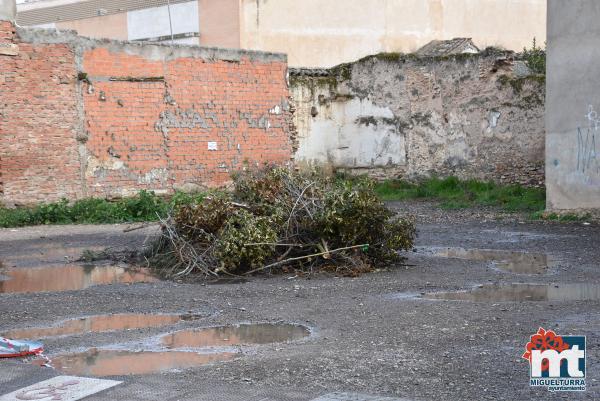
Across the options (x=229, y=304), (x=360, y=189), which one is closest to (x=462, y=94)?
(x=360, y=189)

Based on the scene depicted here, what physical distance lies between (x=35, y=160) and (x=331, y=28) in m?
15.9

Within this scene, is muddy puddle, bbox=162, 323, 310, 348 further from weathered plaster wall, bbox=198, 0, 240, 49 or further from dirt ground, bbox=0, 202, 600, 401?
weathered plaster wall, bbox=198, 0, 240, 49

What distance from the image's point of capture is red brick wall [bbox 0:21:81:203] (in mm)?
17359

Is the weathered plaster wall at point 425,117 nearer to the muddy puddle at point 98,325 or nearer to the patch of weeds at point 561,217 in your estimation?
the patch of weeds at point 561,217

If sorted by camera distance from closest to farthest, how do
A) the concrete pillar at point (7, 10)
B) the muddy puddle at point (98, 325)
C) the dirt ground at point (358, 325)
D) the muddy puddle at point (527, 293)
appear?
the dirt ground at point (358, 325) → the muddy puddle at point (98, 325) → the muddy puddle at point (527, 293) → the concrete pillar at point (7, 10)

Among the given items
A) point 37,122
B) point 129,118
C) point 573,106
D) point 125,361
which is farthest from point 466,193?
point 125,361

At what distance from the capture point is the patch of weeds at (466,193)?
56.9ft

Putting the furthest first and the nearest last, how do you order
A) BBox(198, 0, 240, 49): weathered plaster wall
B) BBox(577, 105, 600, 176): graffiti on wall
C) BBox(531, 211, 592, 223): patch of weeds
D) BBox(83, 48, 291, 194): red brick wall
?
BBox(198, 0, 240, 49): weathered plaster wall < BBox(83, 48, 291, 194): red brick wall < BBox(531, 211, 592, 223): patch of weeds < BBox(577, 105, 600, 176): graffiti on wall

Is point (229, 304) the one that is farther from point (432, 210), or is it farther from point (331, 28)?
point (331, 28)

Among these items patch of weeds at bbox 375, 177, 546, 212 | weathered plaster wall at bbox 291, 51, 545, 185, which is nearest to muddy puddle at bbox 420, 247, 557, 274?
patch of weeds at bbox 375, 177, 546, 212

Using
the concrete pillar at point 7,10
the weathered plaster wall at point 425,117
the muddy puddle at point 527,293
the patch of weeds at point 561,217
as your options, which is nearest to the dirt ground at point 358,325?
the muddy puddle at point 527,293

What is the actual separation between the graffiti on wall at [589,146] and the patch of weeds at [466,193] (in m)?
2.08

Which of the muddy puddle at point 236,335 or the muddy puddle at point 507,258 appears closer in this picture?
the muddy puddle at point 236,335

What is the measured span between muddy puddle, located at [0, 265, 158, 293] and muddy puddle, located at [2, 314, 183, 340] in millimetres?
1845
